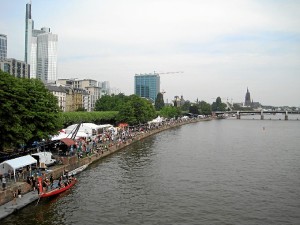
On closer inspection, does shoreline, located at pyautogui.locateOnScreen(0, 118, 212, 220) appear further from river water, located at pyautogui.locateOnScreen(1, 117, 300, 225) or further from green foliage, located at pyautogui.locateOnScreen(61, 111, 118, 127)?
green foliage, located at pyautogui.locateOnScreen(61, 111, 118, 127)

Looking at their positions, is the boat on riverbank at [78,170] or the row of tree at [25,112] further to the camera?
the boat on riverbank at [78,170]

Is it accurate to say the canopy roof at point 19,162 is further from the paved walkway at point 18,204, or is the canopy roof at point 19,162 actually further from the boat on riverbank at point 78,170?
the boat on riverbank at point 78,170

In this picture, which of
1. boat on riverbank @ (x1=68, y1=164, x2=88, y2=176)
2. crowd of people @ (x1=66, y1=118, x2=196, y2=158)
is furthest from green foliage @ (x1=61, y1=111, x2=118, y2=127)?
boat on riverbank @ (x1=68, y1=164, x2=88, y2=176)

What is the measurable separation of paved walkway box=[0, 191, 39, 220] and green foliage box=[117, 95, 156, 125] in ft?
251

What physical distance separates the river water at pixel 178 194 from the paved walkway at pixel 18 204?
47 cm

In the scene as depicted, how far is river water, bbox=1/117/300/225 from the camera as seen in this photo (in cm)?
3025

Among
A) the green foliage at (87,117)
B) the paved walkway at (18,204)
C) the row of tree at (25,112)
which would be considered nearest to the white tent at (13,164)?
the paved walkway at (18,204)

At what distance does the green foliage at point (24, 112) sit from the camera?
39719 millimetres

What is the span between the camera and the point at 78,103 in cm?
18162

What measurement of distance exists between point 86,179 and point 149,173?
29.4 feet

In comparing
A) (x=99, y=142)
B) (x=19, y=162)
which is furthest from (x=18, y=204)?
(x=99, y=142)

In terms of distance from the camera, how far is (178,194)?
37438mm

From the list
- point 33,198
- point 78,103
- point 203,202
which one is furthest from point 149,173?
point 78,103

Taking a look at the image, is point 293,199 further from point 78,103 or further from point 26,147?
point 78,103
